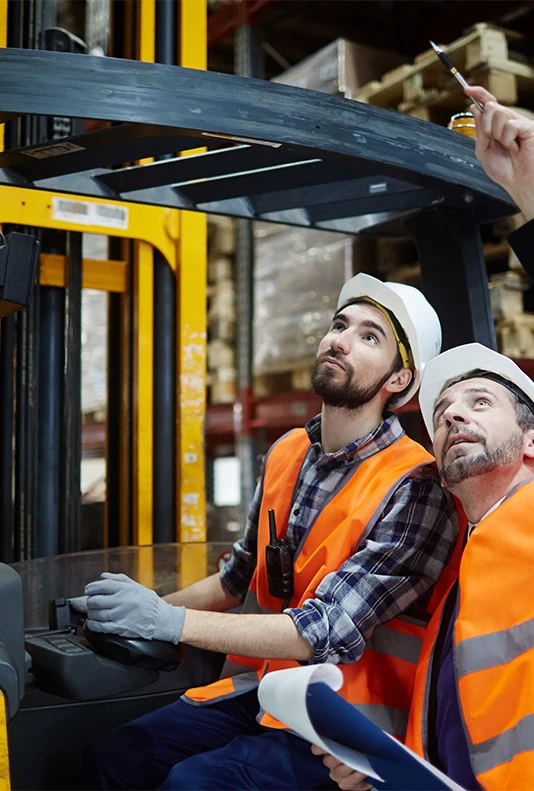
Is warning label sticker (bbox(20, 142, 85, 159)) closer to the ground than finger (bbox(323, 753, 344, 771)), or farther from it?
farther from it

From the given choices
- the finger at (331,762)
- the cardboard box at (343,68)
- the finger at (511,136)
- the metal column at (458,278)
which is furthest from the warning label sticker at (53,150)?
the cardboard box at (343,68)

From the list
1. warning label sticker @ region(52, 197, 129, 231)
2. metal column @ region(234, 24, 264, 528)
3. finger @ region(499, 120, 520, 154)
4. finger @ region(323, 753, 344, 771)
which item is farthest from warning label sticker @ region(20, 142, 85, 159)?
metal column @ region(234, 24, 264, 528)

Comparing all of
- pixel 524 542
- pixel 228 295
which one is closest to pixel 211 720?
pixel 524 542

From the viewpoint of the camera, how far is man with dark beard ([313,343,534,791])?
5.45ft

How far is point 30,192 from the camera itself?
10.8ft

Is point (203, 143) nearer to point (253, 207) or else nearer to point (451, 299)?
point (253, 207)

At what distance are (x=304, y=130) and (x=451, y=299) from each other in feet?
3.19

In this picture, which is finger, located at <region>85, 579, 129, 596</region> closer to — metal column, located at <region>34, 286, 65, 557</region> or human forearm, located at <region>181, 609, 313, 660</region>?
human forearm, located at <region>181, 609, 313, 660</region>

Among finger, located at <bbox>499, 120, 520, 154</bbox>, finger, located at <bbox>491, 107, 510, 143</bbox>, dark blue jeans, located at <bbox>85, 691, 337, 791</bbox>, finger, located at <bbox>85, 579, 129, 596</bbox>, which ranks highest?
finger, located at <bbox>491, 107, 510, 143</bbox>

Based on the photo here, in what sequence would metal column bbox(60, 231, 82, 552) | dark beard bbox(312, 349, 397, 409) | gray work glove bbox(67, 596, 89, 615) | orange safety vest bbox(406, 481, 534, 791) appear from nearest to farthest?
orange safety vest bbox(406, 481, 534, 791)
gray work glove bbox(67, 596, 89, 615)
dark beard bbox(312, 349, 397, 409)
metal column bbox(60, 231, 82, 552)

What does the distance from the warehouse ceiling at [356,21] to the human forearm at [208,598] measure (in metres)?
4.45

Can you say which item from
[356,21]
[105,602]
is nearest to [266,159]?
[105,602]

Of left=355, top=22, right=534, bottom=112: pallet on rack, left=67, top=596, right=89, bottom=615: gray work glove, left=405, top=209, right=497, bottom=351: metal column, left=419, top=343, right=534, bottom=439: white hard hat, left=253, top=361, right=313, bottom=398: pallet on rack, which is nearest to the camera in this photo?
left=419, top=343, right=534, bottom=439: white hard hat

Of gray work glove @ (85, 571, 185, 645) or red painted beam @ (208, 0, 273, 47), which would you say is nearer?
gray work glove @ (85, 571, 185, 645)
